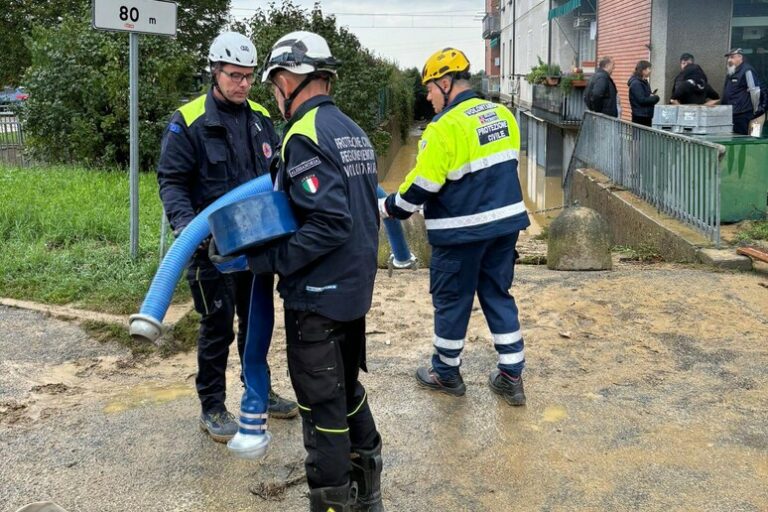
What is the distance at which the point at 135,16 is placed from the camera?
6.57m

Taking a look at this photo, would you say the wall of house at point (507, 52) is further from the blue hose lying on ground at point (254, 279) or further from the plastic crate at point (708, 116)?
the blue hose lying on ground at point (254, 279)

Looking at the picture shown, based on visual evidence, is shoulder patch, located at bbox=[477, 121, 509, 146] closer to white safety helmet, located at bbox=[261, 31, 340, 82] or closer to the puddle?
white safety helmet, located at bbox=[261, 31, 340, 82]

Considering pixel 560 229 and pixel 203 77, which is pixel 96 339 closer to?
pixel 560 229

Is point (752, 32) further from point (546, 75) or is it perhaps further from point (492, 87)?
point (492, 87)

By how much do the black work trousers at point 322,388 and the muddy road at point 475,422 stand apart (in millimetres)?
408

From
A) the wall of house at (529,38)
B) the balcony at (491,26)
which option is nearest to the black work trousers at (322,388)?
the wall of house at (529,38)

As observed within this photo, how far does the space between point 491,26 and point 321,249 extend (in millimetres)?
53791

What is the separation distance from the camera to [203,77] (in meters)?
16.6

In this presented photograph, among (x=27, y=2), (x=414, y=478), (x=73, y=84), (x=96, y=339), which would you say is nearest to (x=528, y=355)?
(x=414, y=478)

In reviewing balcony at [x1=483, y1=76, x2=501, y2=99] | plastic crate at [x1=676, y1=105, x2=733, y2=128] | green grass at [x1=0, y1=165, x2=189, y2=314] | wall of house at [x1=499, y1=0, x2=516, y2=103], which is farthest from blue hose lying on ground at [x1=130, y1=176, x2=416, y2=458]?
balcony at [x1=483, y1=76, x2=501, y2=99]

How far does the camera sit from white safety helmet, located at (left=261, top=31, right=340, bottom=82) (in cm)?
304

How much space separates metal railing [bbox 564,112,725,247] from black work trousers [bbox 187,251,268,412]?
556cm

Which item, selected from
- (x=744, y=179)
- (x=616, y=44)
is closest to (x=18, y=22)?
(x=616, y=44)

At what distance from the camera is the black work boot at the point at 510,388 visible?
4.50 metres
